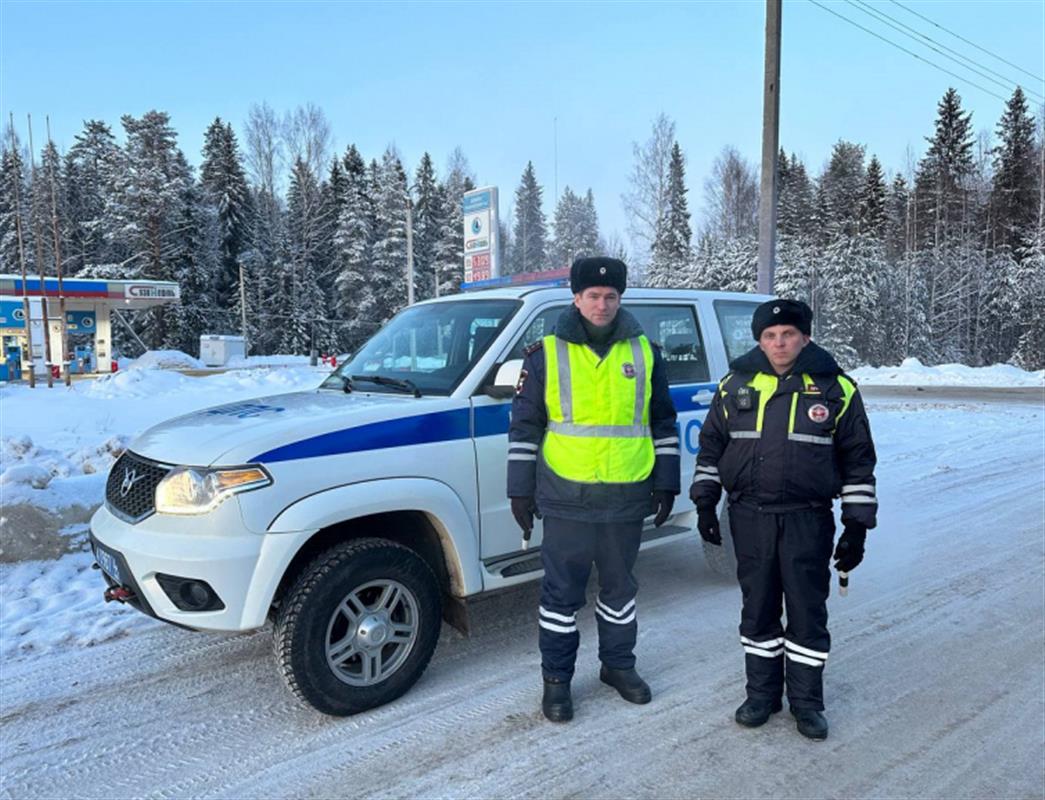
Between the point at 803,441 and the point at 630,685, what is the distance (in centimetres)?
145

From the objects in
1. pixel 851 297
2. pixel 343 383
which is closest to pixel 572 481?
pixel 343 383

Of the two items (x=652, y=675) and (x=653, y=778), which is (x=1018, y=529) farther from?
(x=653, y=778)

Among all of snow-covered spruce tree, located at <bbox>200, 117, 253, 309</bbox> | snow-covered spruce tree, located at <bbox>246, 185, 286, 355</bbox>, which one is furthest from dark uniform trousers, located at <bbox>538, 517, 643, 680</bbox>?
snow-covered spruce tree, located at <bbox>200, 117, 253, 309</bbox>

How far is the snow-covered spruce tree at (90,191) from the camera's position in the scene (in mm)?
48594

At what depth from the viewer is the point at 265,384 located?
63.8ft

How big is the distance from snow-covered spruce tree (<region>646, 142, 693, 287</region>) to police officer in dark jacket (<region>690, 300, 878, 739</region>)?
4008 centimetres

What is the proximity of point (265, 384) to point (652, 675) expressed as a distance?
1738 cm

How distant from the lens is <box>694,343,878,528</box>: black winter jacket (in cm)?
314

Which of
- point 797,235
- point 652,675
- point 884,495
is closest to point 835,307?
point 797,235

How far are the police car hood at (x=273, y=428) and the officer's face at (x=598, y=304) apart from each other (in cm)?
87

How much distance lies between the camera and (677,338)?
197 inches

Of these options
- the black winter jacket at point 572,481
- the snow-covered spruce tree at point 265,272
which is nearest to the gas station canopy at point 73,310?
the snow-covered spruce tree at point 265,272

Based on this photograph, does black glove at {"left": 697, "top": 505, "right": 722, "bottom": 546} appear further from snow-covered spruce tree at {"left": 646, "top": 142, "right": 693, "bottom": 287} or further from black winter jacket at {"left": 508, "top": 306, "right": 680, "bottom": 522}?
snow-covered spruce tree at {"left": 646, "top": 142, "right": 693, "bottom": 287}

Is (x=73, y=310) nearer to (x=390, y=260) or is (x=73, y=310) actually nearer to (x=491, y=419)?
(x=390, y=260)
